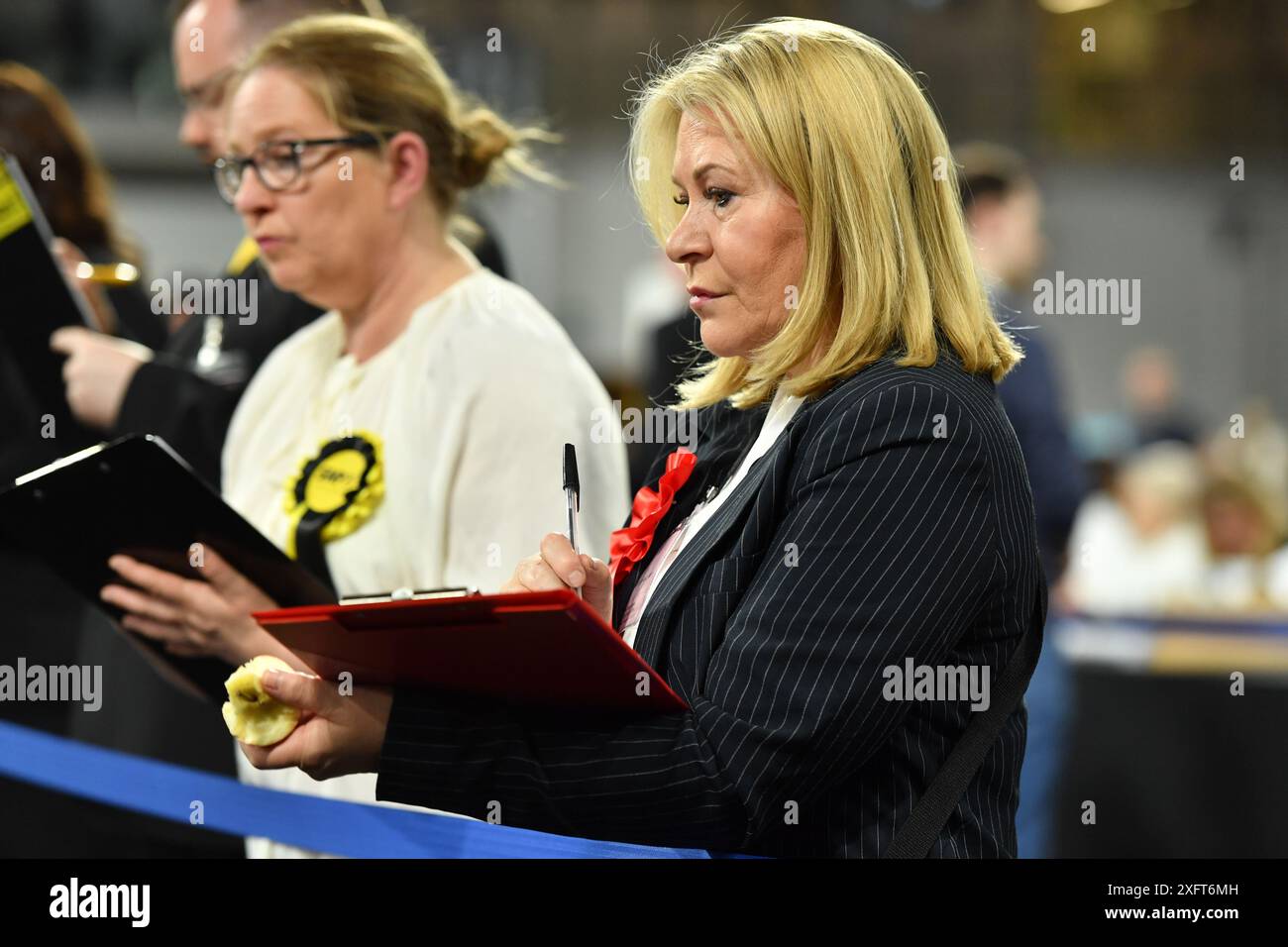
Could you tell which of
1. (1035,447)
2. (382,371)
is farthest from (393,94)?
(1035,447)

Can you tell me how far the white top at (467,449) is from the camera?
2.43 m

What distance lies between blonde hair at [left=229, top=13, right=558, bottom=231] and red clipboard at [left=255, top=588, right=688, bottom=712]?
1116 millimetres

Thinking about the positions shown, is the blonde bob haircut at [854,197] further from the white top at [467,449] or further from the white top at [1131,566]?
the white top at [1131,566]

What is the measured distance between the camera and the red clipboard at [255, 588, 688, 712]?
1597 mm

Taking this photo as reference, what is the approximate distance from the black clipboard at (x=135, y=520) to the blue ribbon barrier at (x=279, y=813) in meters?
0.33

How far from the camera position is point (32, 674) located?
3.38 metres

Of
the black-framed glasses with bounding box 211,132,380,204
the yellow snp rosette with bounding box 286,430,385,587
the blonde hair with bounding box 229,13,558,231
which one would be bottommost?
the yellow snp rosette with bounding box 286,430,385,587

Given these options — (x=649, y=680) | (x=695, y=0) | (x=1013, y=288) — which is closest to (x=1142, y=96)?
(x=695, y=0)

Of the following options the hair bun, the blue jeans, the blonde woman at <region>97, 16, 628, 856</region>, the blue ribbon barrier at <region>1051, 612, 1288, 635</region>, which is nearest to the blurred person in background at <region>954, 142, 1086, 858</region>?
the blue jeans

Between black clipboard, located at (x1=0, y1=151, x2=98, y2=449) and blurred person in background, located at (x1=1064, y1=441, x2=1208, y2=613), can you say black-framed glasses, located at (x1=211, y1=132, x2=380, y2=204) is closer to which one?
black clipboard, located at (x1=0, y1=151, x2=98, y2=449)

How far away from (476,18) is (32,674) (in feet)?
39.1

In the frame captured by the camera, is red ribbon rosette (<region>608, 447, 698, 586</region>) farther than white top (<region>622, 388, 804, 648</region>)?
Yes

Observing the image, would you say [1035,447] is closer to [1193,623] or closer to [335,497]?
[1193,623]

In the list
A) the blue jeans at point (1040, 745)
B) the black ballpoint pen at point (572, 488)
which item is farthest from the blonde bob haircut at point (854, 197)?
the blue jeans at point (1040, 745)
